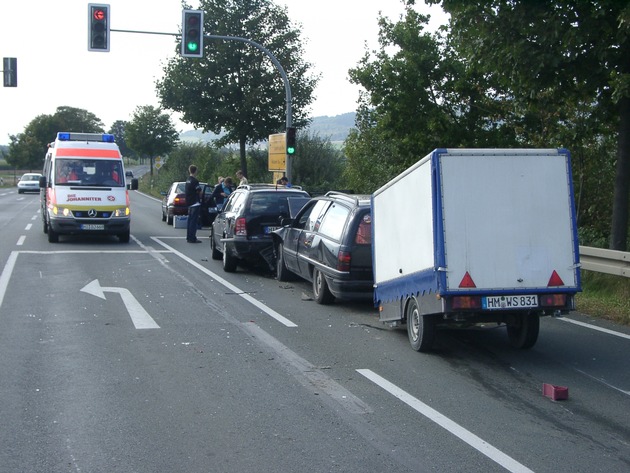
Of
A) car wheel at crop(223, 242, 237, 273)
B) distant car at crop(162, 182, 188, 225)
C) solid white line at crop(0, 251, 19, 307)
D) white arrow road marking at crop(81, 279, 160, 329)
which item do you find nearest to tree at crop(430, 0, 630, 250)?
car wheel at crop(223, 242, 237, 273)

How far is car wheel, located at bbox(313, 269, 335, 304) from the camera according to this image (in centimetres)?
1241

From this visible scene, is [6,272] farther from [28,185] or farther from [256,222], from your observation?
[28,185]

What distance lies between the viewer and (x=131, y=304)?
12258mm

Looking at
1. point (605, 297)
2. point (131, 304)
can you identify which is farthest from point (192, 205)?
point (605, 297)

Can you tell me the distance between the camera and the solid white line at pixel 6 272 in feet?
44.3

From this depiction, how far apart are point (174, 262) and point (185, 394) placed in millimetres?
11081

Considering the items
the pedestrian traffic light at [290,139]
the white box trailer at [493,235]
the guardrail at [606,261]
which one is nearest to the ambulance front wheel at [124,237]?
the pedestrian traffic light at [290,139]

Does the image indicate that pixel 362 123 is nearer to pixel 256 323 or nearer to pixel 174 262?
pixel 174 262

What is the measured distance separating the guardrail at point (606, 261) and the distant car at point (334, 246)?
3417mm

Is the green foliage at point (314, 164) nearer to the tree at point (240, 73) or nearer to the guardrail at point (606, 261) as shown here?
the tree at point (240, 73)

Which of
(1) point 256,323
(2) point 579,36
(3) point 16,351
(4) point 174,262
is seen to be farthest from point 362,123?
(3) point 16,351

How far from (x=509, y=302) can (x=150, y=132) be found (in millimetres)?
73270

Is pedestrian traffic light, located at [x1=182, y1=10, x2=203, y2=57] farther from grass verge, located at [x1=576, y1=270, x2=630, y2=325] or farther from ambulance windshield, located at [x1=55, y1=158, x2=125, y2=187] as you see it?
grass verge, located at [x1=576, y1=270, x2=630, y2=325]

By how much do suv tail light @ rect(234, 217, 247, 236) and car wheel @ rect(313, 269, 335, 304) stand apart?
3.49m
